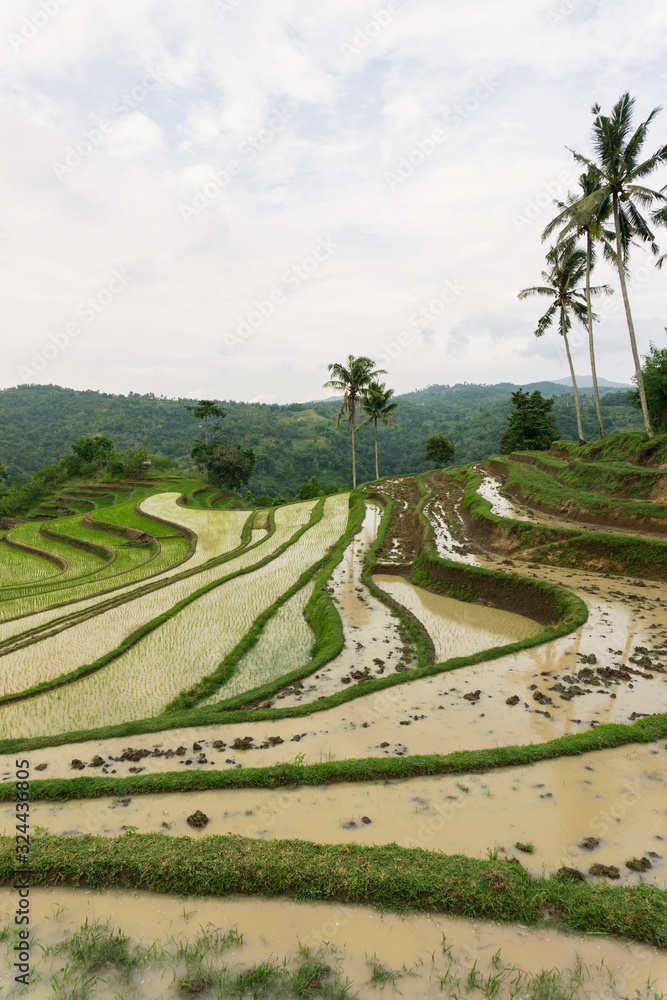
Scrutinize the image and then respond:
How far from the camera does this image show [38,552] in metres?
25.2

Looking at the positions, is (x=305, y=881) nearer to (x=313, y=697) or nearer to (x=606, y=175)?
(x=313, y=697)

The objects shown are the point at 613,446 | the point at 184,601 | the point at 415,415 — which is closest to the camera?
the point at 184,601

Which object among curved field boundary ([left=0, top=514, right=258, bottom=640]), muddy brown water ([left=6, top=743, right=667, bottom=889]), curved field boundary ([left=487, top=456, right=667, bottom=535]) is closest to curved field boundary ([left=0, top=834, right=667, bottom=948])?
muddy brown water ([left=6, top=743, right=667, bottom=889])

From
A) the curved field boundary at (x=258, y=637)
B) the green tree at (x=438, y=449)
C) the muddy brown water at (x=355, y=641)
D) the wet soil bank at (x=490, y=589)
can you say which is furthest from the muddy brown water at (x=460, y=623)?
the green tree at (x=438, y=449)

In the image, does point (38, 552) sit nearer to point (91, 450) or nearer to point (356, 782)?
point (356, 782)

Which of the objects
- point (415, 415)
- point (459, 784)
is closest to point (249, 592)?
point (459, 784)

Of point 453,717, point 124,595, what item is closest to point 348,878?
point 453,717

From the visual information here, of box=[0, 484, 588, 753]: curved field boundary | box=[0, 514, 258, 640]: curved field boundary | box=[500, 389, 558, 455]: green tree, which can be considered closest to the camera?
box=[0, 484, 588, 753]: curved field boundary

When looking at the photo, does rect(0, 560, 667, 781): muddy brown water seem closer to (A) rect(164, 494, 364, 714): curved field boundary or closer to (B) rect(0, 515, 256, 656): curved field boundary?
(A) rect(164, 494, 364, 714): curved field boundary

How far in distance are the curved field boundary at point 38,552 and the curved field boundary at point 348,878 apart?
19986 millimetres

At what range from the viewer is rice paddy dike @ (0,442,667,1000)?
3.42 m

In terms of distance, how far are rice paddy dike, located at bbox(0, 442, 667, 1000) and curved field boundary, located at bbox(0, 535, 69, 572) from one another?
26.3 ft

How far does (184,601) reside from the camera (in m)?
14.5

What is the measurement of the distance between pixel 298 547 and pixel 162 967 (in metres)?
18.2
